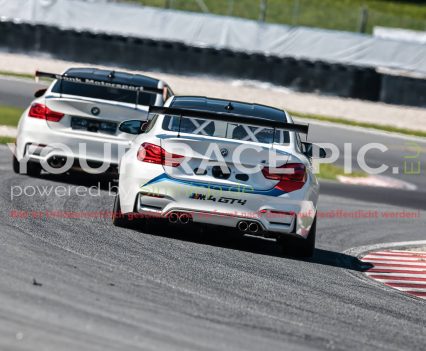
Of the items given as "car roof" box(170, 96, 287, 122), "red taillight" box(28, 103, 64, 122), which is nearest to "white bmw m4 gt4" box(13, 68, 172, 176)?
"red taillight" box(28, 103, 64, 122)

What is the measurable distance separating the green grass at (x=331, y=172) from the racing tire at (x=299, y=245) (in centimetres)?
829

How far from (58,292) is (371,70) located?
927 inches

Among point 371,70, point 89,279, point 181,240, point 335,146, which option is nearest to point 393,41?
point 371,70

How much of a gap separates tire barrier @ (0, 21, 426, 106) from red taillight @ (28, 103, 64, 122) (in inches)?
685

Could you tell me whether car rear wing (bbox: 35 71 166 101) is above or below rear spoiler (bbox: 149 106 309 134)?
below

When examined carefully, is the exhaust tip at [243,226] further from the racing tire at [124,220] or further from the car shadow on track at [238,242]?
the racing tire at [124,220]

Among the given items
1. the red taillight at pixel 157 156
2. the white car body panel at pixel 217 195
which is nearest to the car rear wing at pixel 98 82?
the red taillight at pixel 157 156

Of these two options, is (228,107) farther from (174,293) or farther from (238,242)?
(174,293)

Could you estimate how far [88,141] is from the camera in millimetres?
12375

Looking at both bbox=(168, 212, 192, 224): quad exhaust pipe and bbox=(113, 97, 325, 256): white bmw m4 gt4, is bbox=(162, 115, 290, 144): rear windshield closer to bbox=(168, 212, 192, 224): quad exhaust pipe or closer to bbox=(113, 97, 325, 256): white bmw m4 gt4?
bbox=(113, 97, 325, 256): white bmw m4 gt4

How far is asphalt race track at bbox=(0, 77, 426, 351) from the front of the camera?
579cm

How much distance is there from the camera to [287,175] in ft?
30.8

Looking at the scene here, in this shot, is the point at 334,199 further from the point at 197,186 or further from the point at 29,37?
the point at 29,37

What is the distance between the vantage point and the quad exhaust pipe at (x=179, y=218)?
9.38 m
